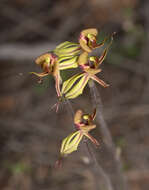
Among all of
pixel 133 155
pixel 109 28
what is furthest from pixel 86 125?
pixel 109 28

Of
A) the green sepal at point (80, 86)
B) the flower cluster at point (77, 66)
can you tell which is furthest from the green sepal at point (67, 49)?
the green sepal at point (80, 86)

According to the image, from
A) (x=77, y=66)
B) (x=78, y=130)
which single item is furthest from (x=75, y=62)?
(x=78, y=130)

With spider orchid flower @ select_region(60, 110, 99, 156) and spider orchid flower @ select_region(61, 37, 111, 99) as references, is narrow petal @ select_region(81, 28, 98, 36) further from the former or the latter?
spider orchid flower @ select_region(60, 110, 99, 156)

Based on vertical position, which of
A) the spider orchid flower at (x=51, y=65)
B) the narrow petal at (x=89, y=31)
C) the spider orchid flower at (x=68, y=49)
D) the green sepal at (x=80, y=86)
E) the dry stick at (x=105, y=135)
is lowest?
the dry stick at (x=105, y=135)

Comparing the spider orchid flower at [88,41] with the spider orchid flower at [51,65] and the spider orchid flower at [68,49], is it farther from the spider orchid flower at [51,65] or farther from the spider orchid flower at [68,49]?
the spider orchid flower at [51,65]

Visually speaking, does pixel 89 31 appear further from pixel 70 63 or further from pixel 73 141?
pixel 73 141

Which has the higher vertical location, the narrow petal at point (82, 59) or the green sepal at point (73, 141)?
the narrow petal at point (82, 59)

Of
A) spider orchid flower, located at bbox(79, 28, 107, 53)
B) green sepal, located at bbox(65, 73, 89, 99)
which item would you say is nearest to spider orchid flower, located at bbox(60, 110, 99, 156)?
green sepal, located at bbox(65, 73, 89, 99)

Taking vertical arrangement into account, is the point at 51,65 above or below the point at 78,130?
above
